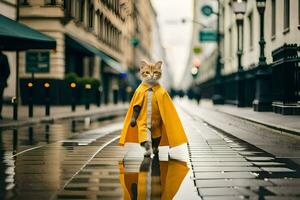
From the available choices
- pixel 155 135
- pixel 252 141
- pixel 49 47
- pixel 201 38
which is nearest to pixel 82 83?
pixel 201 38

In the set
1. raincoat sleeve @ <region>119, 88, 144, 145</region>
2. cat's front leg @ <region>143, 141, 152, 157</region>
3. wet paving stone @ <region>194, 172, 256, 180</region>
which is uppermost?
raincoat sleeve @ <region>119, 88, 144, 145</region>

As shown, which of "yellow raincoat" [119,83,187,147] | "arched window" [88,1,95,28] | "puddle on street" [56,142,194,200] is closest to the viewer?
"puddle on street" [56,142,194,200]

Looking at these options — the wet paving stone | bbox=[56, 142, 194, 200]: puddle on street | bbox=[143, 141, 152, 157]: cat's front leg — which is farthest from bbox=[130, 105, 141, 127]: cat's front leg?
the wet paving stone

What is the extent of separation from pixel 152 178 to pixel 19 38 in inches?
528

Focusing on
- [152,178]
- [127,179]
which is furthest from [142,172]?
[127,179]

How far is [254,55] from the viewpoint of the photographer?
36125 mm

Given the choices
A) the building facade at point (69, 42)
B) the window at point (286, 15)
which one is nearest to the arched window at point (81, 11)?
the building facade at point (69, 42)

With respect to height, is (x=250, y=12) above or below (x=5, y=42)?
above

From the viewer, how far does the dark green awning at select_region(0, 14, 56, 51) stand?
63.8ft

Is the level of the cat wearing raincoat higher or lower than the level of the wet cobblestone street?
higher

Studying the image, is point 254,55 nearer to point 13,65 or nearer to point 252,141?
point 13,65

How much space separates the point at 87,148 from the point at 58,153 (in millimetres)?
979

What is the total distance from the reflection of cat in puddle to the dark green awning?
1126 cm

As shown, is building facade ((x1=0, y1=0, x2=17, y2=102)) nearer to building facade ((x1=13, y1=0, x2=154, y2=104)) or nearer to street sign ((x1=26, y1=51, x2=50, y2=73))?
building facade ((x1=13, y1=0, x2=154, y2=104))
